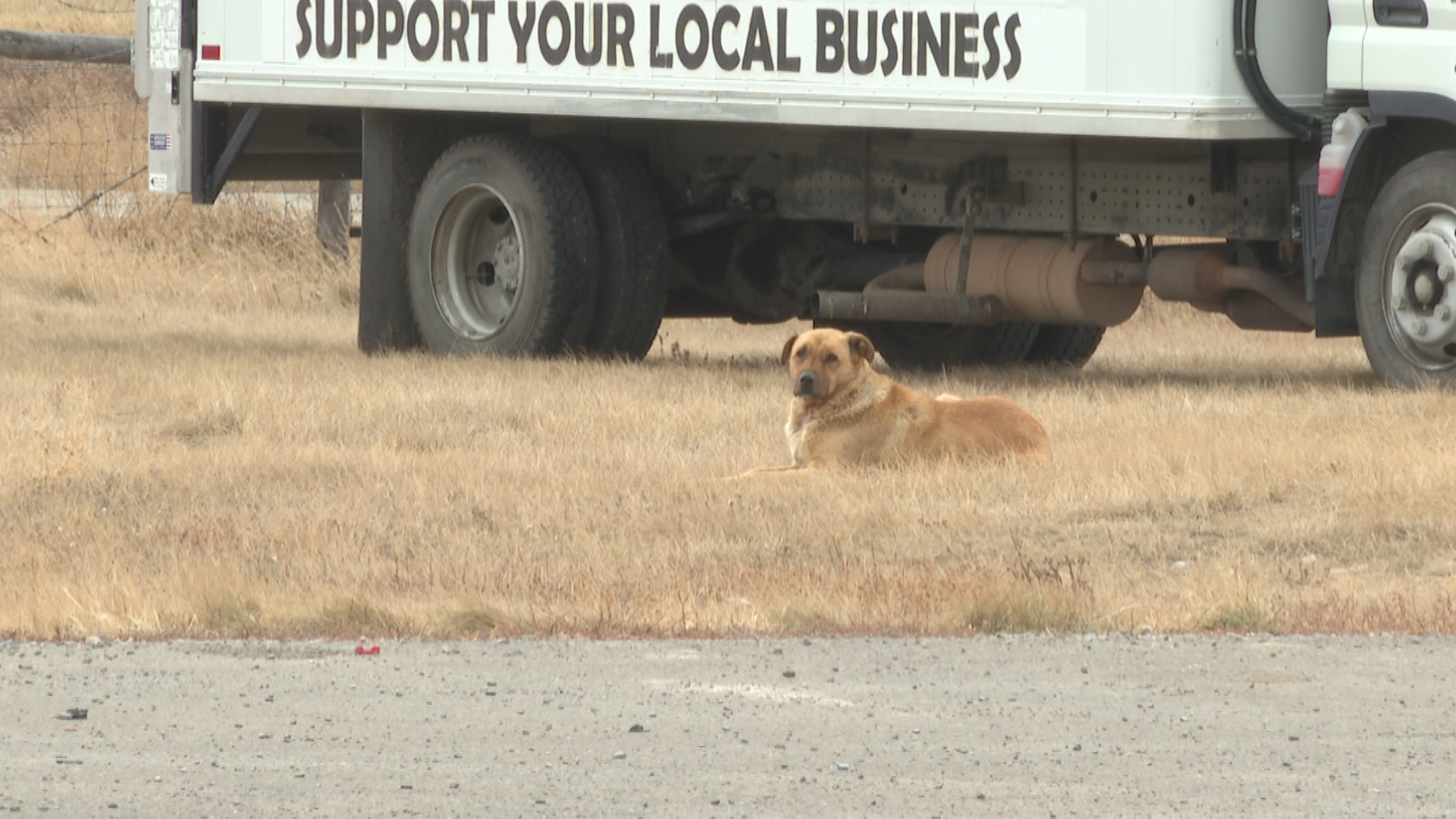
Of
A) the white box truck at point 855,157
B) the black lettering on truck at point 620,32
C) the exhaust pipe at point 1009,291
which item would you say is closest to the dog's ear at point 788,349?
the white box truck at point 855,157

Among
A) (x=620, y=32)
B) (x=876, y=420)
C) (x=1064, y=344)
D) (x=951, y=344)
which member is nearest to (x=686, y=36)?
(x=620, y=32)

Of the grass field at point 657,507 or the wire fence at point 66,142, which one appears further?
the wire fence at point 66,142

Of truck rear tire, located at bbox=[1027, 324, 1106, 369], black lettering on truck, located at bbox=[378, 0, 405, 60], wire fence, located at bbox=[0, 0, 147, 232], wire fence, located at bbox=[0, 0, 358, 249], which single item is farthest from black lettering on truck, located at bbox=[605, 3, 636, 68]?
wire fence, located at bbox=[0, 0, 147, 232]

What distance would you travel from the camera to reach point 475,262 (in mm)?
14516

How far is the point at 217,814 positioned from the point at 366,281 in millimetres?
9916

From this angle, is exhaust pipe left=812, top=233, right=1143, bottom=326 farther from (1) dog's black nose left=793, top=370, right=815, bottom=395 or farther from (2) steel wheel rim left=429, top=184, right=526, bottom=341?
(1) dog's black nose left=793, top=370, right=815, bottom=395

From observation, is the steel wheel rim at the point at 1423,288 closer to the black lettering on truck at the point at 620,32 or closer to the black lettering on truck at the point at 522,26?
the black lettering on truck at the point at 620,32

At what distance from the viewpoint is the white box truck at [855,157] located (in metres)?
11.6

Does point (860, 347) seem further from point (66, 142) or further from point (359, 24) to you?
point (66, 142)

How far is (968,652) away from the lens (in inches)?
255

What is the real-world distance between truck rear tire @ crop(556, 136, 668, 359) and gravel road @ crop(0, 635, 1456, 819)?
7.30 m

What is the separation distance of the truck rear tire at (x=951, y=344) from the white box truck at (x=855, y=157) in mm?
15

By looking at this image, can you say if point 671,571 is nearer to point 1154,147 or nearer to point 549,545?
point 549,545

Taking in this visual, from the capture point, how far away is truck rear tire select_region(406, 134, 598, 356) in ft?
44.9
